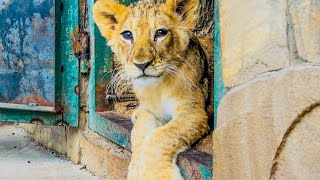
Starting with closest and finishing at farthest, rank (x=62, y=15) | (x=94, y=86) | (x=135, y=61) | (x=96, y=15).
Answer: (x=135, y=61), (x=96, y=15), (x=94, y=86), (x=62, y=15)

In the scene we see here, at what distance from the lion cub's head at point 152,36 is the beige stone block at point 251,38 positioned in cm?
87

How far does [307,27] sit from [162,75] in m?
1.53

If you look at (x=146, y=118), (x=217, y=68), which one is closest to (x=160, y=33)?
(x=146, y=118)

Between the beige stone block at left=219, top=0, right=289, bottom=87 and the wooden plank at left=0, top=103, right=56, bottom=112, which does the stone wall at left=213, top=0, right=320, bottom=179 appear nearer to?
the beige stone block at left=219, top=0, right=289, bottom=87

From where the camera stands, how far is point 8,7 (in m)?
4.92

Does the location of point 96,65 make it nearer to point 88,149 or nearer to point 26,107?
point 88,149

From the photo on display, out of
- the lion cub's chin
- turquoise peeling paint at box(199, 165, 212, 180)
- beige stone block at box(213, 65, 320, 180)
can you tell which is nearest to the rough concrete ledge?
the lion cub's chin

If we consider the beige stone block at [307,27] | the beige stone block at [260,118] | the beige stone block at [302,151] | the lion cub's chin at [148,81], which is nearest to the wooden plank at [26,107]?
the lion cub's chin at [148,81]

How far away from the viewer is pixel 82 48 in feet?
15.6

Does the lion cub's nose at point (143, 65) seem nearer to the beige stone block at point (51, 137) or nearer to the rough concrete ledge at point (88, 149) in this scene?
the rough concrete ledge at point (88, 149)

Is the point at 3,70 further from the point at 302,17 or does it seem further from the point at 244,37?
the point at 302,17

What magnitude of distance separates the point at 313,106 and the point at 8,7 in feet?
12.1

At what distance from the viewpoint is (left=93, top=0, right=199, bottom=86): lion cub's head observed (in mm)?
3154

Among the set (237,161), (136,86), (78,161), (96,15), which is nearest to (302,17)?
(237,161)
